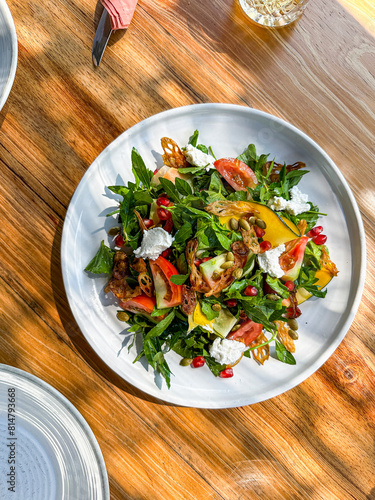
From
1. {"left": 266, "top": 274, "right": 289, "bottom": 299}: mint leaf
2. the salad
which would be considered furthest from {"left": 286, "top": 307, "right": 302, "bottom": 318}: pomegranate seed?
{"left": 266, "top": 274, "right": 289, "bottom": 299}: mint leaf

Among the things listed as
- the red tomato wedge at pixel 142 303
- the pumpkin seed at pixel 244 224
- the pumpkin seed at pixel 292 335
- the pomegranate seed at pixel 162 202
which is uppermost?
the pumpkin seed at pixel 244 224

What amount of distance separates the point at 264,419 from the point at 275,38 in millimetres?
1606

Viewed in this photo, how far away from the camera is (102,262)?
1.45 m

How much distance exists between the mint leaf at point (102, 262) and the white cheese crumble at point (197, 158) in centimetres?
45

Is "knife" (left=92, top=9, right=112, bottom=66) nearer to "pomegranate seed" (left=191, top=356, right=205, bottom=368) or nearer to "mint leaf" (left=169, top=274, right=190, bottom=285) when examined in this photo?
"mint leaf" (left=169, top=274, right=190, bottom=285)

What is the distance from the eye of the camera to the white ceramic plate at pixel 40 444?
59.2 inches

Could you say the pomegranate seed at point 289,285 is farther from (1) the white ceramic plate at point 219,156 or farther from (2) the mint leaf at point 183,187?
(2) the mint leaf at point 183,187

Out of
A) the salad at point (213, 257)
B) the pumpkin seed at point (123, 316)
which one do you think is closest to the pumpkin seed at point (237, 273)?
the salad at point (213, 257)

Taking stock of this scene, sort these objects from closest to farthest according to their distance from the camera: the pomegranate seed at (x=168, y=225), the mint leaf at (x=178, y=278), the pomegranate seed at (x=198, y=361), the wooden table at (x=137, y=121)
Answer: the mint leaf at (x=178, y=278), the pomegranate seed at (x=168, y=225), the pomegranate seed at (x=198, y=361), the wooden table at (x=137, y=121)

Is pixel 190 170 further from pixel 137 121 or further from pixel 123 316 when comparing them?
pixel 123 316

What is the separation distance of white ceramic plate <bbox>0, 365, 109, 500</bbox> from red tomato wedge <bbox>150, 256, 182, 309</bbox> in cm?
58

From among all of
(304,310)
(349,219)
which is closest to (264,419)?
(304,310)

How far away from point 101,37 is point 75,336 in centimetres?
120

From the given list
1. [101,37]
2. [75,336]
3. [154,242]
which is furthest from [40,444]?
[101,37]
